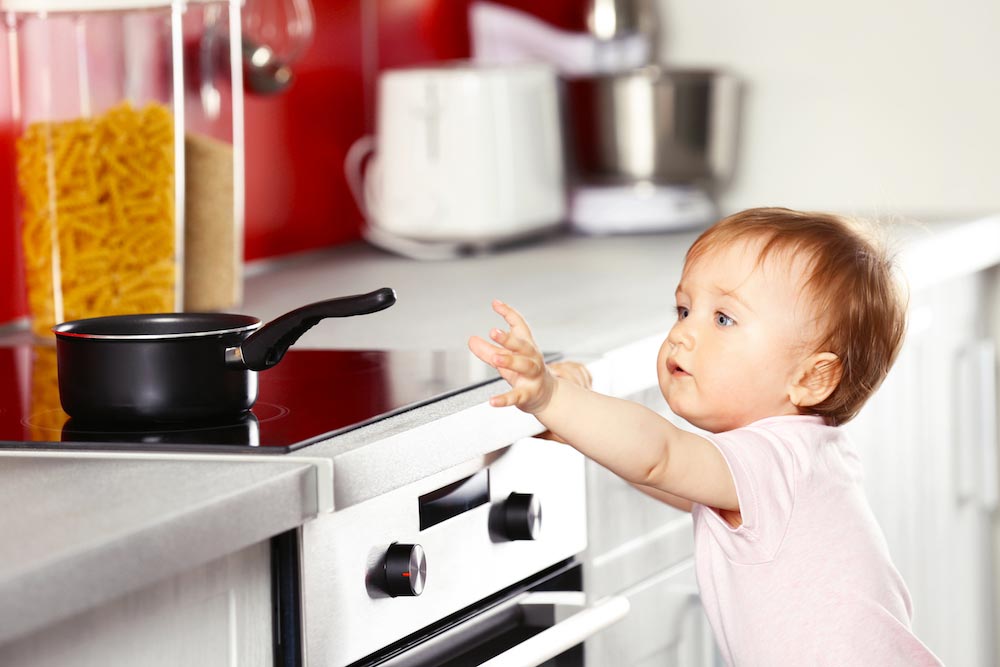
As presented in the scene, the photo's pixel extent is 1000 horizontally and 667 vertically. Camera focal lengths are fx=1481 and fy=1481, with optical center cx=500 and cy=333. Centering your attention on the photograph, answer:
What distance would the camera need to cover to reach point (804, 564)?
1081 mm

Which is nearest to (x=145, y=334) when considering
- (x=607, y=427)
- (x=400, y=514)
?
(x=400, y=514)

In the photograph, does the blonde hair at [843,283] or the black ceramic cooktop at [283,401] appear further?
the blonde hair at [843,283]

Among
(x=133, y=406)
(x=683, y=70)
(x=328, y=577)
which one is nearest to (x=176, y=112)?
(x=133, y=406)

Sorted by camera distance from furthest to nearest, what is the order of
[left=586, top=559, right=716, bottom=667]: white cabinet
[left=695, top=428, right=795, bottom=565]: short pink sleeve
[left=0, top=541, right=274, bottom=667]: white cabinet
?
[left=586, top=559, right=716, bottom=667]: white cabinet
[left=695, top=428, right=795, bottom=565]: short pink sleeve
[left=0, top=541, right=274, bottom=667]: white cabinet

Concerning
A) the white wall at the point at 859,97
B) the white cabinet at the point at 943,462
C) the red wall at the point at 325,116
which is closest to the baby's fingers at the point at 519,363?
the white cabinet at the point at 943,462

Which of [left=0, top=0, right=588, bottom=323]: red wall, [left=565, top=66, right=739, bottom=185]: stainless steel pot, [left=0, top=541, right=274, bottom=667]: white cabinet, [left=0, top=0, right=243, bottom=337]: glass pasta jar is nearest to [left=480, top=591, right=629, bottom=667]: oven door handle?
[left=0, top=541, right=274, bottom=667]: white cabinet

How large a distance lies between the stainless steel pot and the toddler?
1283 millimetres

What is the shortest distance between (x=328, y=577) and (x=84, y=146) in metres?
0.68

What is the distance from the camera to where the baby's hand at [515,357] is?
91cm

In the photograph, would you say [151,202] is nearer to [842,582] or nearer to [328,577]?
[328,577]

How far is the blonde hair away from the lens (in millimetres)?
1097

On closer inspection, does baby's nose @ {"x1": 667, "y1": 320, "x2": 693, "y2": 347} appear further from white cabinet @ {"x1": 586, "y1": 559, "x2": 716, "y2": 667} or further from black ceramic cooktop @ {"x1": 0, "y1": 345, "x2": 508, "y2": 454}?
white cabinet @ {"x1": 586, "y1": 559, "x2": 716, "y2": 667}

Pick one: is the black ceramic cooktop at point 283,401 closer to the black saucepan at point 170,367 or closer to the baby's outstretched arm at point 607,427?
the black saucepan at point 170,367

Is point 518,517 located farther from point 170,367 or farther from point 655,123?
point 655,123
